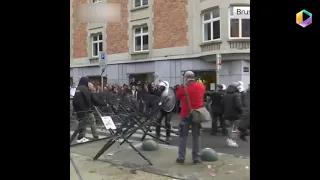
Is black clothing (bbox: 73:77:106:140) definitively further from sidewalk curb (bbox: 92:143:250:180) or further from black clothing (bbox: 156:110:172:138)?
black clothing (bbox: 156:110:172:138)

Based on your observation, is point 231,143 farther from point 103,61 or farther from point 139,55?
point 103,61

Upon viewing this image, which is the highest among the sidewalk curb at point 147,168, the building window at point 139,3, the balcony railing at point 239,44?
the building window at point 139,3

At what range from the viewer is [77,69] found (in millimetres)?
2908

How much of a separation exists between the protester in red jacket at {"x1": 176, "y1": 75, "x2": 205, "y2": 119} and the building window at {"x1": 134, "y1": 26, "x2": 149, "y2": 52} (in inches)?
43.7

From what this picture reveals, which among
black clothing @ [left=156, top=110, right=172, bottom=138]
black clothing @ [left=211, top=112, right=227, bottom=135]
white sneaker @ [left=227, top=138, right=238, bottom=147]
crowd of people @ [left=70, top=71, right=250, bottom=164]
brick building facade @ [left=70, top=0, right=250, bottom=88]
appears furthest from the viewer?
black clothing @ [left=156, top=110, right=172, bottom=138]

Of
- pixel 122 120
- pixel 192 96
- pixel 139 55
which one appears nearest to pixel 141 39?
pixel 139 55

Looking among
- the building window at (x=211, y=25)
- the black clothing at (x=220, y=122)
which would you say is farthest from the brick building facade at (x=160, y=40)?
the black clothing at (x=220, y=122)

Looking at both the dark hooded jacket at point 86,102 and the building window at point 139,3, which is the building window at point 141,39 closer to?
the building window at point 139,3

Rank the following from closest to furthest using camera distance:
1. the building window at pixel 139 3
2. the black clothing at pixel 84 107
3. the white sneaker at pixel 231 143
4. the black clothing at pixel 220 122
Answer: the building window at pixel 139 3 → the black clothing at pixel 84 107 → the white sneaker at pixel 231 143 → the black clothing at pixel 220 122

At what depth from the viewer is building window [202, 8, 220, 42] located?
3025mm

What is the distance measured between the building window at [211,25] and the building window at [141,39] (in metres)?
0.52

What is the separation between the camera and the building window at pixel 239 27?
8.51 feet

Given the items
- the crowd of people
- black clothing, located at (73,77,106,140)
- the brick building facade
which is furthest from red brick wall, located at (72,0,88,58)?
black clothing, located at (73,77,106,140)
